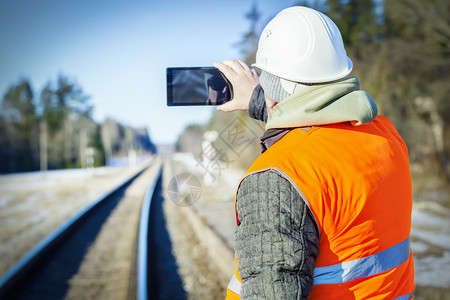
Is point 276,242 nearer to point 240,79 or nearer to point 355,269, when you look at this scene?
point 355,269

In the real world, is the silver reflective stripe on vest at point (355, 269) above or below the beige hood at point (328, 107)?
below

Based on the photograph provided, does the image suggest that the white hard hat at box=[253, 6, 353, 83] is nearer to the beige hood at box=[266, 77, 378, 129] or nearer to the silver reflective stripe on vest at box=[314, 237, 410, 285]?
the beige hood at box=[266, 77, 378, 129]

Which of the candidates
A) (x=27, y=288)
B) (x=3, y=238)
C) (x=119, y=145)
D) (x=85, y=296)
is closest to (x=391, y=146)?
(x=85, y=296)

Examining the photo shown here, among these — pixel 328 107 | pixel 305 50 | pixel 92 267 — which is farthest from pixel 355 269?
pixel 92 267

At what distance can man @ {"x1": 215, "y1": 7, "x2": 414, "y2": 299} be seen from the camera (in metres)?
1.08

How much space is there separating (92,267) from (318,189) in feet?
19.9

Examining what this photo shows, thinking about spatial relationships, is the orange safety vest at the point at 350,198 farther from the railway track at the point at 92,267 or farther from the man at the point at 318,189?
the railway track at the point at 92,267

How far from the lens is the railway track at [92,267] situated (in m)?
5.00

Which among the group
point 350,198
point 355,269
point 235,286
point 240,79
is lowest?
point 235,286

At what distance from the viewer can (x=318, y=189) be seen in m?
1.10

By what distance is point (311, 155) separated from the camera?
1.14 meters

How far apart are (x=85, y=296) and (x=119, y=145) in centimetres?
6779

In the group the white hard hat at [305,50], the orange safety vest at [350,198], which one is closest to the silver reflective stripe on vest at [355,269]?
the orange safety vest at [350,198]

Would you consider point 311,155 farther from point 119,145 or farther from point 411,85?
point 119,145
